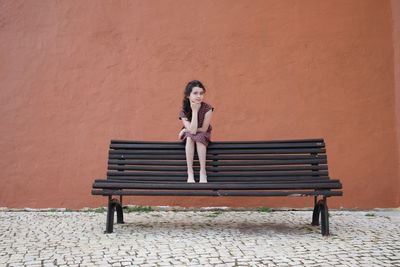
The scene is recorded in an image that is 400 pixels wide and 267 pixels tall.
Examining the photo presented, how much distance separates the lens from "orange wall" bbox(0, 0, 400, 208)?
552cm

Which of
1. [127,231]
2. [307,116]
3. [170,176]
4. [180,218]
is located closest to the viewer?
[127,231]

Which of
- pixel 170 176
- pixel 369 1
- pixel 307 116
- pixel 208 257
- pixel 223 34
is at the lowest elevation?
pixel 208 257

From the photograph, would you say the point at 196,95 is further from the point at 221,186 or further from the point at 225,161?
the point at 221,186

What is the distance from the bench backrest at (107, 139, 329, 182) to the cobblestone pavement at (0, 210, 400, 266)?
1.68ft

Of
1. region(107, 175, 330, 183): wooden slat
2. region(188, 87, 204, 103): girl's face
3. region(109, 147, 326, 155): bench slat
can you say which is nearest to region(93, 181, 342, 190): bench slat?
region(107, 175, 330, 183): wooden slat

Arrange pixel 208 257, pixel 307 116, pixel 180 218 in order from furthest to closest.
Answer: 1. pixel 307 116
2. pixel 180 218
3. pixel 208 257

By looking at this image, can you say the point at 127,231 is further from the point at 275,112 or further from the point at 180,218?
the point at 275,112

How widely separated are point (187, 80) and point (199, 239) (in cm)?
248

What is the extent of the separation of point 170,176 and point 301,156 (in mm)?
1309

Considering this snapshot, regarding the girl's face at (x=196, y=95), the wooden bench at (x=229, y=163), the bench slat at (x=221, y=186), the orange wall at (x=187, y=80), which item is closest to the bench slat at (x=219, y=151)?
the wooden bench at (x=229, y=163)

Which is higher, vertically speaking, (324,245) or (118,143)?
(118,143)

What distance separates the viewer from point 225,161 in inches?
175

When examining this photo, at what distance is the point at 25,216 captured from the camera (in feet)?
16.6

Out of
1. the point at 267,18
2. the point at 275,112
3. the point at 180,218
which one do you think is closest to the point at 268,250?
the point at 180,218
